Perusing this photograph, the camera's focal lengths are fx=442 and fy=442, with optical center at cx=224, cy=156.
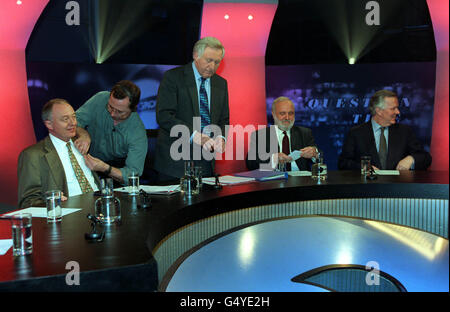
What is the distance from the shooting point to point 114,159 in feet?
9.95

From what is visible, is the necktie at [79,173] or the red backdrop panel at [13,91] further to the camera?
the red backdrop panel at [13,91]

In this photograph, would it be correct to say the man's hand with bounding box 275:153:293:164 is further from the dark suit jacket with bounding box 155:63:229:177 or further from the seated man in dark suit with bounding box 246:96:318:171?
the dark suit jacket with bounding box 155:63:229:177

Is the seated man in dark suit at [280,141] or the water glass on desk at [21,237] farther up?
the seated man in dark suit at [280,141]

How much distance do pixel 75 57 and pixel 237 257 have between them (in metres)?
4.11

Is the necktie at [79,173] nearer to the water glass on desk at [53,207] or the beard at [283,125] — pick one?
the water glass on desk at [53,207]

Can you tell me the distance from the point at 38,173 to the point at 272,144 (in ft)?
5.82

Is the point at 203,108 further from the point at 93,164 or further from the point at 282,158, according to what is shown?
the point at 93,164

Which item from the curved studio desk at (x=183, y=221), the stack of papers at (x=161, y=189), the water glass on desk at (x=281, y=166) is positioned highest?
the water glass on desk at (x=281, y=166)

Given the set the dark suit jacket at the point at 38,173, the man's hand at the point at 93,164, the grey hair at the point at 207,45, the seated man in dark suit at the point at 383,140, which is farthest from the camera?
the seated man in dark suit at the point at 383,140

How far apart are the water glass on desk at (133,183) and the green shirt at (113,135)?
676 mm

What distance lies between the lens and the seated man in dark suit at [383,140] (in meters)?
3.25

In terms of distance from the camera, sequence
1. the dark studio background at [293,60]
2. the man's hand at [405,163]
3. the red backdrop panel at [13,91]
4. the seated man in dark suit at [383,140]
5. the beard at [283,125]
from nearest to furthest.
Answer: the man's hand at [405,163], the seated man in dark suit at [383,140], the beard at [283,125], the red backdrop panel at [13,91], the dark studio background at [293,60]

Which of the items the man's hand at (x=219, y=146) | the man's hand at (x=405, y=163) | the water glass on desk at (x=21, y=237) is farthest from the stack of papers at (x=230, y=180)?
the water glass on desk at (x=21, y=237)

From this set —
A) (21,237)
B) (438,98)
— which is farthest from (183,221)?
(438,98)
